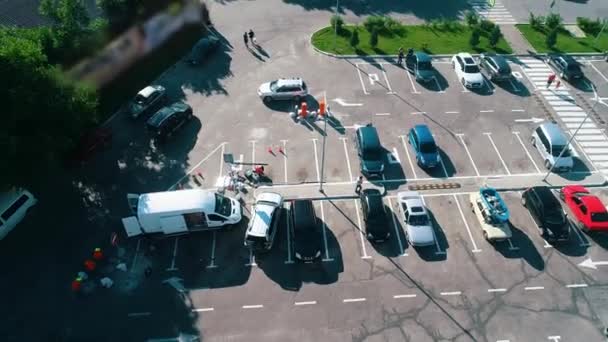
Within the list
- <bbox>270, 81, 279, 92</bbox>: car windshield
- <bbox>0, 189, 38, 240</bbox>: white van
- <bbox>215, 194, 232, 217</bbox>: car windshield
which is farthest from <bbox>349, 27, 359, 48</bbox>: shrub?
<bbox>0, 189, 38, 240</bbox>: white van

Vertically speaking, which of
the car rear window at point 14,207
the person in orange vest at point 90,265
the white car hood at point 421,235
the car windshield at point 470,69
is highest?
the car windshield at point 470,69

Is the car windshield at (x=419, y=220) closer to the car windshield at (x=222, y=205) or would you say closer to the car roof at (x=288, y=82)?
the car windshield at (x=222, y=205)

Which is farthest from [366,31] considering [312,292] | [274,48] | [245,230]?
[312,292]

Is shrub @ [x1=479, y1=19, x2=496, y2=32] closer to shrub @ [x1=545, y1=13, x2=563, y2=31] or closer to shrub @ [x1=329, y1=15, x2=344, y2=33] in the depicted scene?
shrub @ [x1=545, y1=13, x2=563, y2=31]

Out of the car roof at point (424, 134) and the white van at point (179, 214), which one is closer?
the white van at point (179, 214)

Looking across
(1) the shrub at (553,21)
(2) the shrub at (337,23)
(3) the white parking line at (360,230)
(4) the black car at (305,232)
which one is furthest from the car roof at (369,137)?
(1) the shrub at (553,21)

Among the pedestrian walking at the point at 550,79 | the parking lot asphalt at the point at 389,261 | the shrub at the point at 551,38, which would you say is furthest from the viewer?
the shrub at the point at 551,38

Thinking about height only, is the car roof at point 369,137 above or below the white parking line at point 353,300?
above

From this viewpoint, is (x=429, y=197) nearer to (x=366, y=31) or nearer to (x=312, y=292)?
(x=312, y=292)
